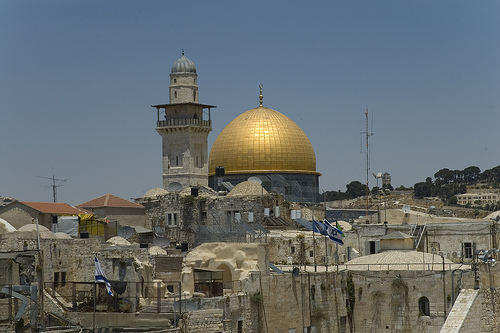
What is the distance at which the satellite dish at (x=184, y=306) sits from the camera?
1282 inches

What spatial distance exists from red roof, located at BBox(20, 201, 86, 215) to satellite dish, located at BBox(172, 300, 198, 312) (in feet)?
44.3

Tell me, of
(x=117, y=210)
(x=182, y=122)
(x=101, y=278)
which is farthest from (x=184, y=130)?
(x=101, y=278)

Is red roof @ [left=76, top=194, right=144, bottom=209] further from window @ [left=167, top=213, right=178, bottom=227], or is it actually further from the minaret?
the minaret

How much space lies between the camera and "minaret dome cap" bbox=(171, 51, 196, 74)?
57850 mm

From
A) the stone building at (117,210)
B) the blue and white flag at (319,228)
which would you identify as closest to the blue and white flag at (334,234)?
the blue and white flag at (319,228)

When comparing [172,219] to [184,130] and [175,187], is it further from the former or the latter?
[184,130]

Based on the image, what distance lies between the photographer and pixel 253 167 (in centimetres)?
5650

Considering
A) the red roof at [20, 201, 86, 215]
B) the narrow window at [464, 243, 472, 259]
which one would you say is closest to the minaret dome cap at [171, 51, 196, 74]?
the red roof at [20, 201, 86, 215]

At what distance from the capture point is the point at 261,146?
5659cm

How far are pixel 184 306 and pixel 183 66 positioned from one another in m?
26.8

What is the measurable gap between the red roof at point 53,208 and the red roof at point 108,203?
2.85 metres

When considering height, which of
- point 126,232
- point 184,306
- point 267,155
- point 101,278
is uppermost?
point 267,155

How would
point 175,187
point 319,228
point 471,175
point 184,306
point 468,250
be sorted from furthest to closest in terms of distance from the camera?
1. point 471,175
2. point 175,187
3. point 468,250
4. point 319,228
5. point 184,306

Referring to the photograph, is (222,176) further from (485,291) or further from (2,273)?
(2,273)
